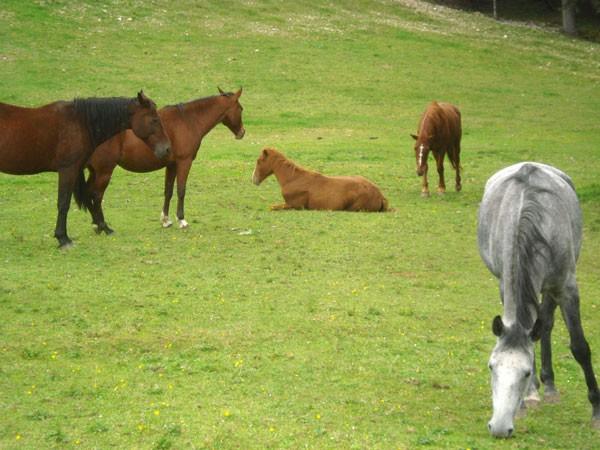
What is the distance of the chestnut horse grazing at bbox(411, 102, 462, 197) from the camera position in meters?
18.5

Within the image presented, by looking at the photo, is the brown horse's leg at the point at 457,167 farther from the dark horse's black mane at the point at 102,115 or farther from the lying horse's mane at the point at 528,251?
the lying horse's mane at the point at 528,251

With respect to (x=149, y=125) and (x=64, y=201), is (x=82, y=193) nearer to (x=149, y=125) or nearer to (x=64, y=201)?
(x=64, y=201)

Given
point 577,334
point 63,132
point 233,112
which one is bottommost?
point 233,112

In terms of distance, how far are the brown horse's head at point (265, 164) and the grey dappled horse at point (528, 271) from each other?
932 centimetres

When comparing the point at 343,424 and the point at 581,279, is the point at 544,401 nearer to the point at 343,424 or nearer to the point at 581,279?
the point at 343,424

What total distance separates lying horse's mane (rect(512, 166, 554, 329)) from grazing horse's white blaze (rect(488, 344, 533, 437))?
0.24 metres

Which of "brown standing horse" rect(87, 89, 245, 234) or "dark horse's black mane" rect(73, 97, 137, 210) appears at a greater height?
"dark horse's black mane" rect(73, 97, 137, 210)

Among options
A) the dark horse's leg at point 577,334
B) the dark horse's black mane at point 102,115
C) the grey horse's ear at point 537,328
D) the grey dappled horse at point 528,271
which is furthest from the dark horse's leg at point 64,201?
the grey horse's ear at point 537,328

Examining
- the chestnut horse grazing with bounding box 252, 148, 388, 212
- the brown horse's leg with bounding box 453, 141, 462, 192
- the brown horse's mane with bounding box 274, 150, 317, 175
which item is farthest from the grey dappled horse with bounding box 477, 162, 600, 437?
the brown horse's leg with bounding box 453, 141, 462, 192

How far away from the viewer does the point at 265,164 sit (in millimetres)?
17766

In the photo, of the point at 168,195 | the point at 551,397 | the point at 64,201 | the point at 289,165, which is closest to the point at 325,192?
the point at 289,165

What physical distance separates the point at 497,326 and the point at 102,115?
334 inches

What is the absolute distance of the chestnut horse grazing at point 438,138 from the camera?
60.8 ft

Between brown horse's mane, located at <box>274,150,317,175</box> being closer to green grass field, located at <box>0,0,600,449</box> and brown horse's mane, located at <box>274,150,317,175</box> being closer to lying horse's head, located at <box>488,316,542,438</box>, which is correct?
green grass field, located at <box>0,0,600,449</box>
